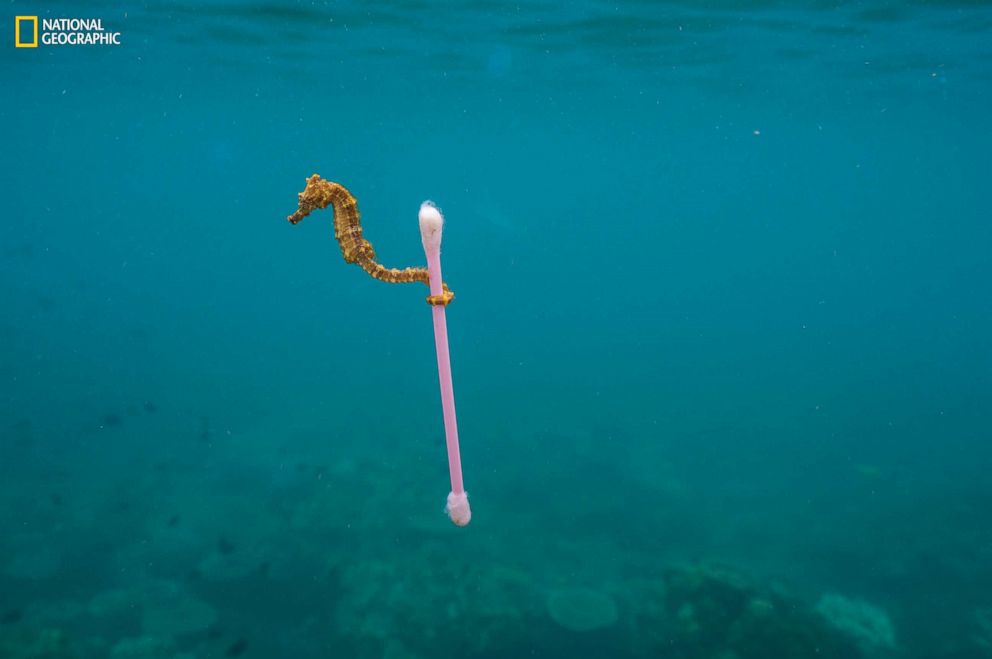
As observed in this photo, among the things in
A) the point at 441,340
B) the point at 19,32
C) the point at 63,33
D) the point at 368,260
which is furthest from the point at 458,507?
the point at 19,32

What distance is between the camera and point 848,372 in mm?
23359

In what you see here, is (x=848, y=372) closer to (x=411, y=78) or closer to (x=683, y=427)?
(x=683, y=427)

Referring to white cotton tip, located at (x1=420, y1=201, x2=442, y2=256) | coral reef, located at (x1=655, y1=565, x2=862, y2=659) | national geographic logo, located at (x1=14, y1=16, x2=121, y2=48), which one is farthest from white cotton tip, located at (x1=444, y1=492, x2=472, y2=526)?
national geographic logo, located at (x1=14, y1=16, x2=121, y2=48)

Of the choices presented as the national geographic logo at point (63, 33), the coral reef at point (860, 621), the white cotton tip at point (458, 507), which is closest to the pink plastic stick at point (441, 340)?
the white cotton tip at point (458, 507)

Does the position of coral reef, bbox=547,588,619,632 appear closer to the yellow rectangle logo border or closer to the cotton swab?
the cotton swab

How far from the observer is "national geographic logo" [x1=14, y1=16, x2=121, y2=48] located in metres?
14.2

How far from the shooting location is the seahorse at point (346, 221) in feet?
9.60

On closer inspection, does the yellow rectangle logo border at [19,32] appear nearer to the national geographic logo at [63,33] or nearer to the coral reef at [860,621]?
the national geographic logo at [63,33]

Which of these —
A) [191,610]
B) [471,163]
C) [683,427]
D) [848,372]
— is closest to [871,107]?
[848,372]

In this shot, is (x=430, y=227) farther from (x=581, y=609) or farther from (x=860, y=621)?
(x=860, y=621)

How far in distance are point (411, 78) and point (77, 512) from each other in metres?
15.4

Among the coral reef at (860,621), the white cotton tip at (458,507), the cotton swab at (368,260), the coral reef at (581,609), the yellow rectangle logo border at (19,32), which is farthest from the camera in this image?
the yellow rectangle logo border at (19,32)

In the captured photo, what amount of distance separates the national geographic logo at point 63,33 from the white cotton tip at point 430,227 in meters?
15.3

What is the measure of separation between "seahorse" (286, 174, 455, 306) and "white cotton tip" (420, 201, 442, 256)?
1.25 ft
